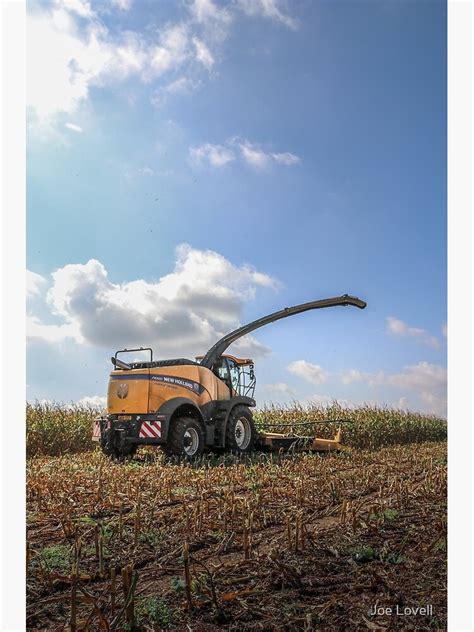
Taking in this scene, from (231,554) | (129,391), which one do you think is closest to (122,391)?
(129,391)

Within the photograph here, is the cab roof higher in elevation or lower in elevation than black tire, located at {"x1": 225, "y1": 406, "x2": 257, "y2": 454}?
higher

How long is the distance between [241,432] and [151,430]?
230cm

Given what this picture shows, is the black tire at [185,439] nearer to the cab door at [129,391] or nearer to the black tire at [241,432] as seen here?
the cab door at [129,391]

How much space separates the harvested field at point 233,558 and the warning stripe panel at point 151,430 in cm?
263

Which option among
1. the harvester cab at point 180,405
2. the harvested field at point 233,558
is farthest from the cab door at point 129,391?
the harvested field at point 233,558

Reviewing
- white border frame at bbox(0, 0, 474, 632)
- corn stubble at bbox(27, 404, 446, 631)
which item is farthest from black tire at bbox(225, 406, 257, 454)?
white border frame at bbox(0, 0, 474, 632)

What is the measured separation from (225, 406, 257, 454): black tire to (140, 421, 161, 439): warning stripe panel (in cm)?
164

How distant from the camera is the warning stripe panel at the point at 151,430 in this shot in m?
8.87

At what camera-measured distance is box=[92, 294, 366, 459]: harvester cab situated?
9008mm

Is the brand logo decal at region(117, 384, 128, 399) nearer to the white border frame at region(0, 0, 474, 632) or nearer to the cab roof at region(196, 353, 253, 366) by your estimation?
the cab roof at region(196, 353, 253, 366)
